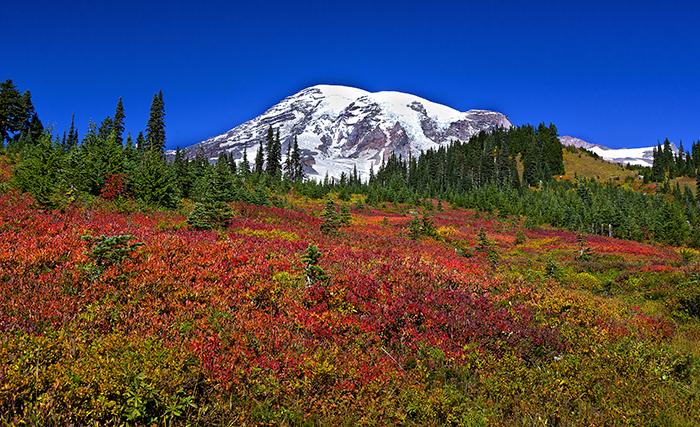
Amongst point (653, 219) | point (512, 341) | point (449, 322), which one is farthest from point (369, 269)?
point (653, 219)

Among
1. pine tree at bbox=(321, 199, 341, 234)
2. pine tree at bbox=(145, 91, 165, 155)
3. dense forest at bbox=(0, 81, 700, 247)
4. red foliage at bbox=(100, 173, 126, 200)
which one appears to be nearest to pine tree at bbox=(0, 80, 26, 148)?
dense forest at bbox=(0, 81, 700, 247)

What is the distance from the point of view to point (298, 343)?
6750 millimetres

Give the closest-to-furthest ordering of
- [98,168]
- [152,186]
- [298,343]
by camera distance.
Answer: [298,343]
[152,186]
[98,168]

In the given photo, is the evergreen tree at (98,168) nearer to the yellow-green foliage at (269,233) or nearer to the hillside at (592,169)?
the yellow-green foliage at (269,233)

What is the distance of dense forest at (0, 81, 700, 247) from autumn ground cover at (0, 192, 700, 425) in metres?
8.26

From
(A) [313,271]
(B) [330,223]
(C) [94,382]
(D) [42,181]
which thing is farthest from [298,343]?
(D) [42,181]

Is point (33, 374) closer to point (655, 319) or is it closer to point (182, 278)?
point (182, 278)

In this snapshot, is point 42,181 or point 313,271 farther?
point 42,181

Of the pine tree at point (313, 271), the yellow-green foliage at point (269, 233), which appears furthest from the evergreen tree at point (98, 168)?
the pine tree at point (313, 271)

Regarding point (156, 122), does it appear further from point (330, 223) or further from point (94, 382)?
point (94, 382)

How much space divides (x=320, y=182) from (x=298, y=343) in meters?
84.5

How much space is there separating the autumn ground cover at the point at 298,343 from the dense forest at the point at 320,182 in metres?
8.26

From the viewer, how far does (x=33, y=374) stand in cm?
445

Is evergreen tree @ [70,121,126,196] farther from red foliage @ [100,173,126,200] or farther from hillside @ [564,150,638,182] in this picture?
hillside @ [564,150,638,182]
